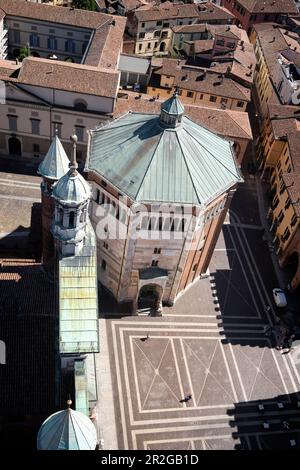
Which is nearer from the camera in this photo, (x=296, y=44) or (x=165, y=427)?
(x=165, y=427)

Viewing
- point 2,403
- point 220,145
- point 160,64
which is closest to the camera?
point 2,403

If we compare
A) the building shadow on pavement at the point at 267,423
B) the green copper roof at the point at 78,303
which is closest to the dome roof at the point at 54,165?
the green copper roof at the point at 78,303

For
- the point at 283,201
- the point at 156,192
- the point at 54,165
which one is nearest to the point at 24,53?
the point at 156,192

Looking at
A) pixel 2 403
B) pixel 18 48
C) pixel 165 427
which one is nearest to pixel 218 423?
pixel 165 427

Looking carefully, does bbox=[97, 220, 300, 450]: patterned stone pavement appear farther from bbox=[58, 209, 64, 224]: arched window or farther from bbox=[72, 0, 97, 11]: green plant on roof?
bbox=[72, 0, 97, 11]: green plant on roof

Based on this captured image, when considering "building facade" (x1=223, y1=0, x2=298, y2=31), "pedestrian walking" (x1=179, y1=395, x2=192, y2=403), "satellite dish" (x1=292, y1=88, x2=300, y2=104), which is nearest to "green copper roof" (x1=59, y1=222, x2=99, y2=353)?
"pedestrian walking" (x1=179, y1=395, x2=192, y2=403)
